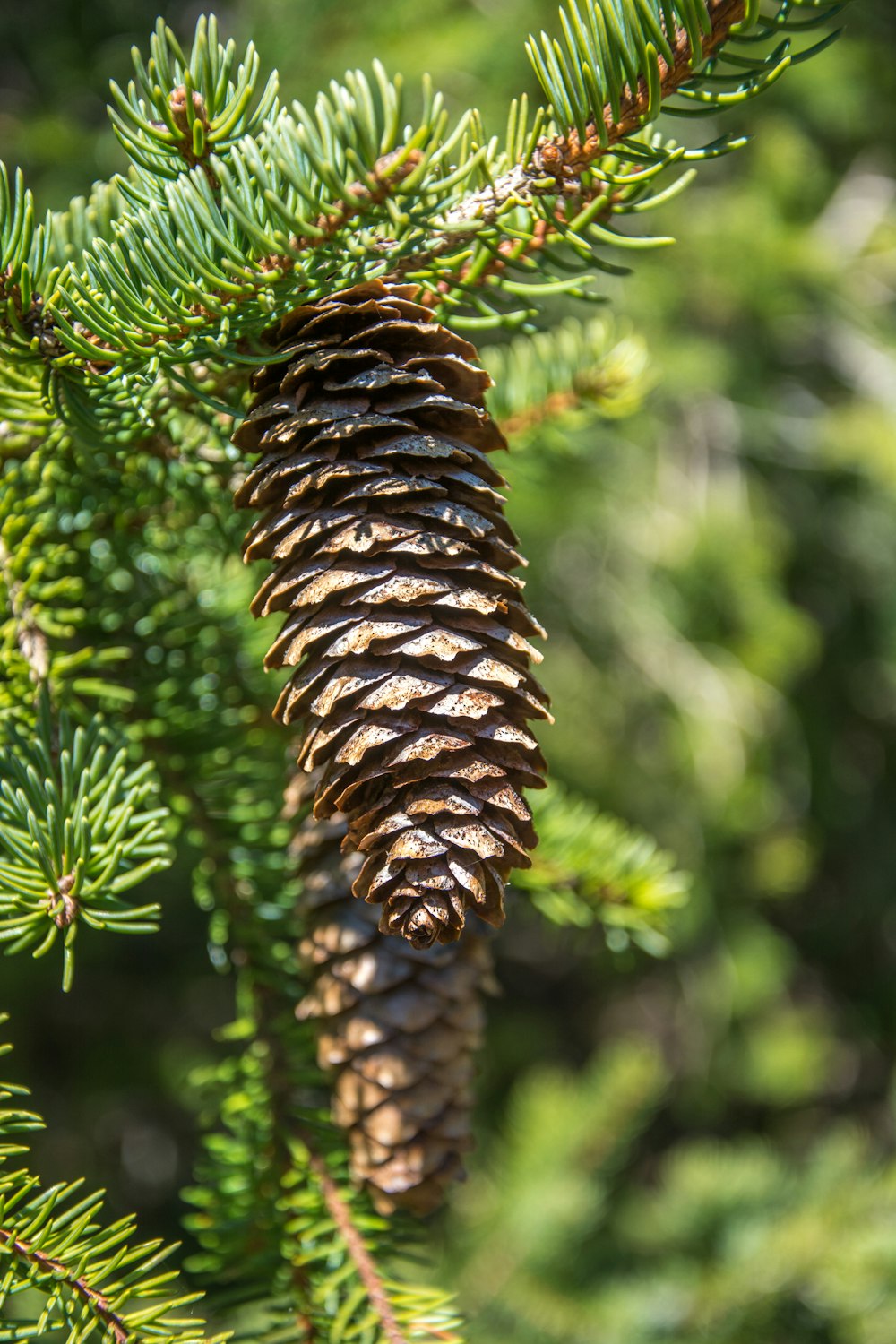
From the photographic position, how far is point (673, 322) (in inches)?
63.3

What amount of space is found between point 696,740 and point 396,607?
1.08 metres

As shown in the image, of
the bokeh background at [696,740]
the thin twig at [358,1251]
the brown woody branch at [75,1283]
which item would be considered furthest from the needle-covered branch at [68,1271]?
the bokeh background at [696,740]

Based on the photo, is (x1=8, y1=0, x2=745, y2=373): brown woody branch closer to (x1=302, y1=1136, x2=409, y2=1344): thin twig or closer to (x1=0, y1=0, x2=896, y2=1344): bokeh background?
(x1=302, y1=1136, x2=409, y2=1344): thin twig

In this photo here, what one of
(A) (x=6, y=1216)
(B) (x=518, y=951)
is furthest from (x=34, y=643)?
(B) (x=518, y=951)

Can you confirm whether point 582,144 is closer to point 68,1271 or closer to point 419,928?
point 419,928

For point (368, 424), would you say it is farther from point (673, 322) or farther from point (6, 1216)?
point (673, 322)

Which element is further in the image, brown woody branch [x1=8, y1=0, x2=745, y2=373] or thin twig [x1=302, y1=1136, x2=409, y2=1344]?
thin twig [x1=302, y1=1136, x2=409, y2=1344]

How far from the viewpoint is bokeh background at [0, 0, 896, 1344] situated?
1313mm

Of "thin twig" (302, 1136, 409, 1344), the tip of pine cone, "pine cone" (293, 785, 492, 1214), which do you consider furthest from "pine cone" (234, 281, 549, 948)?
"thin twig" (302, 1136, 409, 1344)

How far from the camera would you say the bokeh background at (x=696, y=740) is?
51.7 inches

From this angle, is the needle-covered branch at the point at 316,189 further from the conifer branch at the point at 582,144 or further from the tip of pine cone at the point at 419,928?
the tip of pine cone at the point at 419,928

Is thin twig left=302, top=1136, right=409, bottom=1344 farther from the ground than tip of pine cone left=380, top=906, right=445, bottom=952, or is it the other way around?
tip of pine cone left=380, top=906, right=445, bottom=952

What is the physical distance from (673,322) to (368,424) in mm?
1326

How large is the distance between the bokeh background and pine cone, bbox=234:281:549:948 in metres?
0.71
